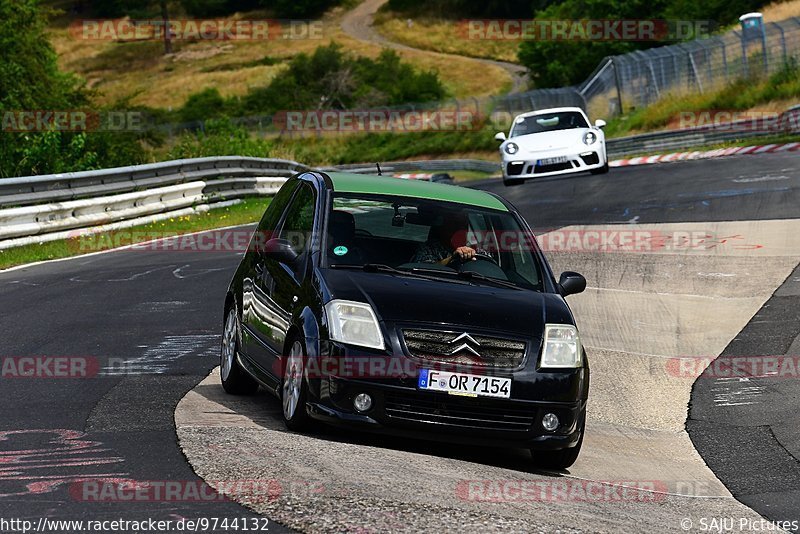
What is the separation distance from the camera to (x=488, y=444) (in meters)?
7.51

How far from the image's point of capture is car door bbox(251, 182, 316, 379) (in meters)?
8.09

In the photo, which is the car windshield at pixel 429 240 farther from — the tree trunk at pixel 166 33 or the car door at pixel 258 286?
the tree trunk at pixel 166 33

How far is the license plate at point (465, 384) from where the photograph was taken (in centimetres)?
729

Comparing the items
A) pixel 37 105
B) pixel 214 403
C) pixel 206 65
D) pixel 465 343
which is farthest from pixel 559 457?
pixel 206 65

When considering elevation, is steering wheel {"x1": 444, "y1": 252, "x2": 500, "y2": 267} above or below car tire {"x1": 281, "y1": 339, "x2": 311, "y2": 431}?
above

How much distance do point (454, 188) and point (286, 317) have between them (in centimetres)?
196

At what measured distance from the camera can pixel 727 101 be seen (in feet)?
139

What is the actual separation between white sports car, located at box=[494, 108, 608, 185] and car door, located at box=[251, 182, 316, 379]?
16.9 metres

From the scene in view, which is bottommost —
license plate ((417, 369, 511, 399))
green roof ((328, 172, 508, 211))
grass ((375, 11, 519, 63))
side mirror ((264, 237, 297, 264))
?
grass ((375, 11, 519, 63))

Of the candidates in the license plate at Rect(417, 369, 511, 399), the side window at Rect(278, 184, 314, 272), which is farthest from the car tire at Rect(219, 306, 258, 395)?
the license plate at Rect(417, 369, 511, 399)

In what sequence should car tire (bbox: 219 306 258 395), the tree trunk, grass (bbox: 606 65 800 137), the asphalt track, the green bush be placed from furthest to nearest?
1. the tree trunk
2. grass (bbox: 606 65 800 137)
3. the green bush
4. car tire (bbox: 219 306 258 395)
5. the asphalt track

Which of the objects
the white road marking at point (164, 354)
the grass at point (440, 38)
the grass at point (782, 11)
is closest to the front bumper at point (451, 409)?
the white road marking at point (164, 354)

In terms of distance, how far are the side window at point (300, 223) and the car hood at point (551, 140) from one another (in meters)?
17.0

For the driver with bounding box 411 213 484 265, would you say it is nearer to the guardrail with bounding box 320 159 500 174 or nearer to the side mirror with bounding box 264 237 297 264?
the side mirror with bounding box 264 237 297 264
